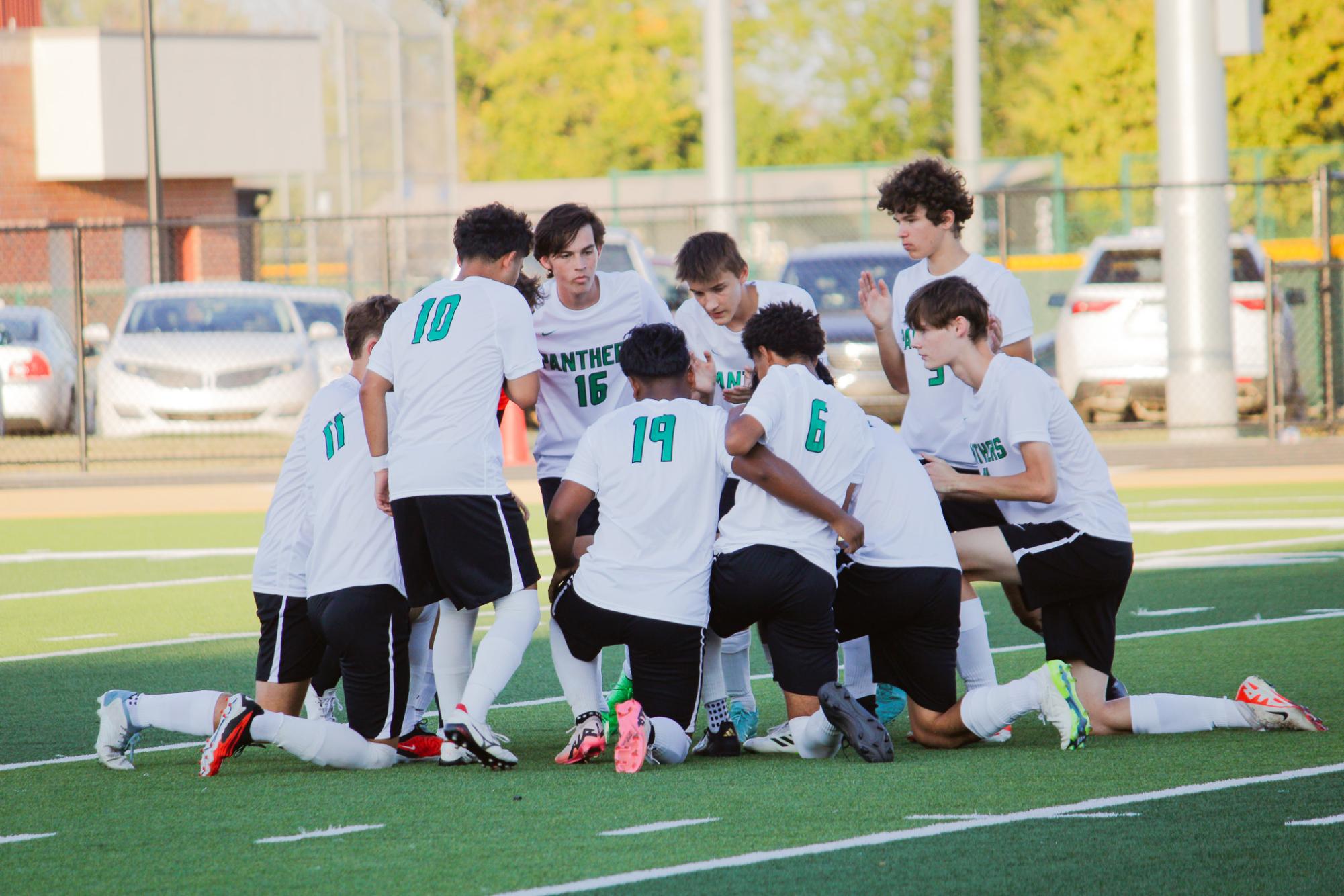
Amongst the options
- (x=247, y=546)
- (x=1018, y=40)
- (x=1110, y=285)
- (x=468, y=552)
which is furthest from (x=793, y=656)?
(x=1018, y=40)

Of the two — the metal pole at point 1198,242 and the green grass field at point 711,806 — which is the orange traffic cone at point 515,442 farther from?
the green grass field at point 711,806

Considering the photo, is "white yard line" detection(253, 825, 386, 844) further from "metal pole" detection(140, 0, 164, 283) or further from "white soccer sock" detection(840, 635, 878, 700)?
"metal pole" detection(140, 0, 164, 283)

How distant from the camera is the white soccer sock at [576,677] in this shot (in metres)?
6.16

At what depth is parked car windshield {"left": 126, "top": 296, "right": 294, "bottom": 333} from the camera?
1841cm

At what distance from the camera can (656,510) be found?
19.6ft

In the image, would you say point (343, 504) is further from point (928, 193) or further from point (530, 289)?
point (928, 193)

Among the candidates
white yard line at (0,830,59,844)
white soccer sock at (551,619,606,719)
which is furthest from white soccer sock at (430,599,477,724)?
white yard line at (0,830,59,844)

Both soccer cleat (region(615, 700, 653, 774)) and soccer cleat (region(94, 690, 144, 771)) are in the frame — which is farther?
soccer cleat (region(94, 690, 144, 771))

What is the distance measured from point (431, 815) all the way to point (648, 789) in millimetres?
715

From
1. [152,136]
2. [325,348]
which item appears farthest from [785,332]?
[152,136]

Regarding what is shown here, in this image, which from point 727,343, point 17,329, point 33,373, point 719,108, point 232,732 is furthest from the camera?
point 719,108

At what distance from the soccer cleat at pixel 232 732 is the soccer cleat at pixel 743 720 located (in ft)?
5.90

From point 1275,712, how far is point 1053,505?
1042 mm

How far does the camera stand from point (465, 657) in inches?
248
